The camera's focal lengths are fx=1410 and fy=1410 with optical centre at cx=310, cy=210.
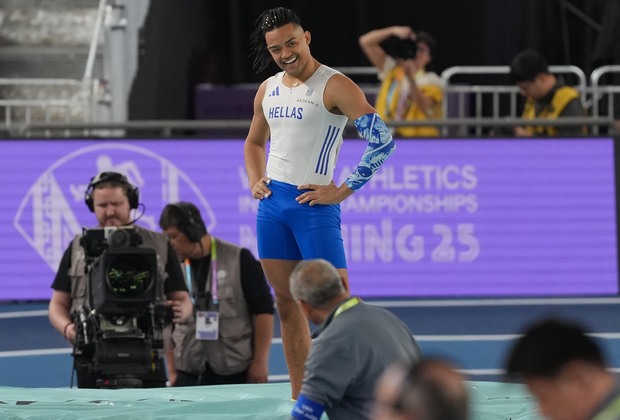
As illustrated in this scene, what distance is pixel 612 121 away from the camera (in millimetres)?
12461

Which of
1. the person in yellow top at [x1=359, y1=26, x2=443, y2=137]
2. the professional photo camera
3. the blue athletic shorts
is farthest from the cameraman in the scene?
the professional photo camera

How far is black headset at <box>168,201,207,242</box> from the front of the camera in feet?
27.2

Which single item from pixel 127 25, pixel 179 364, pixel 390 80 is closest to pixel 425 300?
pixel 390 80

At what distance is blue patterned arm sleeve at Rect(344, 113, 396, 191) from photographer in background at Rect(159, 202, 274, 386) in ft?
5.84

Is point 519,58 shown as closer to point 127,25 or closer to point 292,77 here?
point 292,77

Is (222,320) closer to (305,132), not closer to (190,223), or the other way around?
(190,223)

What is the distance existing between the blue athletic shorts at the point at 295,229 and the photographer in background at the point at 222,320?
153cm

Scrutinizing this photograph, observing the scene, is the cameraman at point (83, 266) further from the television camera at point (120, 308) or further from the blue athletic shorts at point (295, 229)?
the blue athletic shorts at point (295, 229)

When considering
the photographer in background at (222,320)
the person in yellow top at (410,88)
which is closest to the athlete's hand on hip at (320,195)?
the photographer in background at (222,320)

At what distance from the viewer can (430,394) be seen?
9.95 feet

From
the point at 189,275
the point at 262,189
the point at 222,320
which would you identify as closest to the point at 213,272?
the point at 189,275

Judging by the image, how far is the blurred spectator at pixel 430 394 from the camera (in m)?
3.02

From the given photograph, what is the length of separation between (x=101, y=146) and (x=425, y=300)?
3213mm

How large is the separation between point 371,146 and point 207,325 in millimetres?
2040
